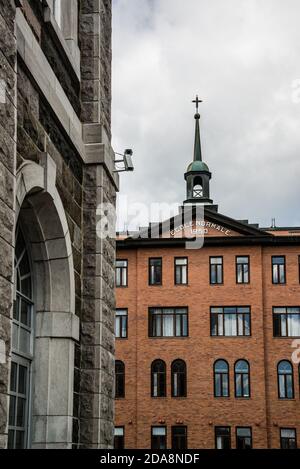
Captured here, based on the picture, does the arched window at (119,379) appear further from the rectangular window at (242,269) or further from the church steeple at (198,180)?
the church steeple at (198,180)

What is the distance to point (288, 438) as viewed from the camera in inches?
1652

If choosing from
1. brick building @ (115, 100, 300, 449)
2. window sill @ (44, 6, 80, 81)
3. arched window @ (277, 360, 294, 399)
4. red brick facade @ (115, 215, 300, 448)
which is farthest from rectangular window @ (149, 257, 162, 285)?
window sill @ (44, 6, 80, 81)

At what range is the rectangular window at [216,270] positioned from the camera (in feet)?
145

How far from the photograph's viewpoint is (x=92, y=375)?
930 centimetres

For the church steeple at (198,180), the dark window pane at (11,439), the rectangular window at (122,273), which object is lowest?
the dark window pane at (11,439)

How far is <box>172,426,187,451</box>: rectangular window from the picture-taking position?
138ft

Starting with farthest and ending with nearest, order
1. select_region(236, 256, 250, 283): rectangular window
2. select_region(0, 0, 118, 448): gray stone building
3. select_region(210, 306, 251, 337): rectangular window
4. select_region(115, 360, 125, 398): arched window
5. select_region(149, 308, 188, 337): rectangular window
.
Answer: select_region(236, 256, 250, 283): rectangular window, select_region(149, 308, 188, 337): rectangular window, select_region(210, 306, 251, 337): rectangular window, select_region(115, 360, 125, 398): arched window, select_region(0, 0, 118, 448): gray stone building

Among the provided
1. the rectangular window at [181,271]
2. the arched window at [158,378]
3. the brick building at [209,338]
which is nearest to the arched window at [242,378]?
the brick building at [209,338]

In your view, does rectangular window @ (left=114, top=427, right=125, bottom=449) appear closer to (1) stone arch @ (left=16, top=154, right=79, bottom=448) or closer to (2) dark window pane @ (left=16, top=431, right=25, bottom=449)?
(1) stone arch @ (left=16, top=154, right=79, bottom=448)

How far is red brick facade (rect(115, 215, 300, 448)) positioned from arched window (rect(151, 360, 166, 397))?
0.75 ft

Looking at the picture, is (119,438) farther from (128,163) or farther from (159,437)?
(128,163)

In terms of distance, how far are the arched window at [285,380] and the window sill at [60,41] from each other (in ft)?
115
